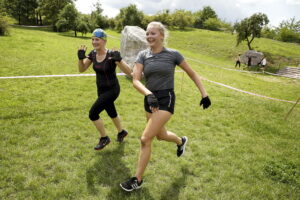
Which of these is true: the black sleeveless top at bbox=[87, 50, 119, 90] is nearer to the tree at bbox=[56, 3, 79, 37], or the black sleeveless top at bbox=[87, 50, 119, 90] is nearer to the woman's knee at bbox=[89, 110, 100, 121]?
the woman's knee at bbox=[89, 110, 100, 121]

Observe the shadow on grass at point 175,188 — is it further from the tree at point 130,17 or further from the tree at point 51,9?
the tree at point 130,17

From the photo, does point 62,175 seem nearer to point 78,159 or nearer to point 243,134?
point 78,159

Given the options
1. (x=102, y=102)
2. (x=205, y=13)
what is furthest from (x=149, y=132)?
(x=205, y=13)

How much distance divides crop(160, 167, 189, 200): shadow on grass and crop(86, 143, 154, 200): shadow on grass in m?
0.27

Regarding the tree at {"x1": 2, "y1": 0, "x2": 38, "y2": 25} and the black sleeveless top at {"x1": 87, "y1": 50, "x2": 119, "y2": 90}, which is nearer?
the black sleeveless top at {"x1": 87, "y1": 50, "x2": 119, "y2": 90}

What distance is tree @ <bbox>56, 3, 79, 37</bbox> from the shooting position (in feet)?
126

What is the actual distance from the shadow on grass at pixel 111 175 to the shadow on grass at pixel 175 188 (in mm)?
268

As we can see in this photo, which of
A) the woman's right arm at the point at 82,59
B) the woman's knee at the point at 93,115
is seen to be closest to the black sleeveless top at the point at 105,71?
the woman's right arm at the point at 82,59

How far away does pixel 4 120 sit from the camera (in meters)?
5.46

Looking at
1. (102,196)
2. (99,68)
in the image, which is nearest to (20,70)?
(99,68)

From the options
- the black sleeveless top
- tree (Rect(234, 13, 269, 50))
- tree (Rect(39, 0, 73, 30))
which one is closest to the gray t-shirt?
the black sleeveless top

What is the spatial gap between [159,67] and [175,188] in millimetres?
2206

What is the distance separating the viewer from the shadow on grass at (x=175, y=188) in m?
3.35

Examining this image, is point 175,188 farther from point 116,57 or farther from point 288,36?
point 288,36
